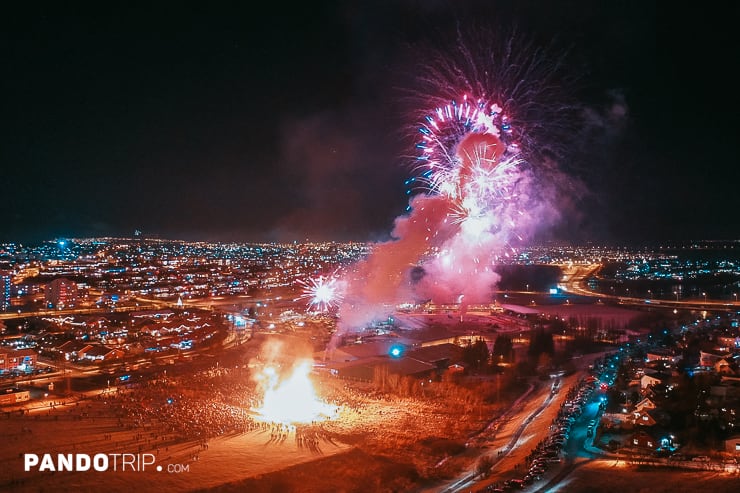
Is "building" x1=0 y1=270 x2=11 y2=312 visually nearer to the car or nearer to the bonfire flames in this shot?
the bonfire flames

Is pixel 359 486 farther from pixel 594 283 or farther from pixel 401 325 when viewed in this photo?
pixel 594 283

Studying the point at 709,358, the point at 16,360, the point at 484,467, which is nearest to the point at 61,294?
the point at 16,360

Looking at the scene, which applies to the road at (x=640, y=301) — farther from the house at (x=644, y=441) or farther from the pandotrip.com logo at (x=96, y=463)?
the pandotrip.com logo at (x=96, y=463)

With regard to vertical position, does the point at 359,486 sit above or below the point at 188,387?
below

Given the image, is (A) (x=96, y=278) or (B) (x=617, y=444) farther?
(A) (x=96, y=278)

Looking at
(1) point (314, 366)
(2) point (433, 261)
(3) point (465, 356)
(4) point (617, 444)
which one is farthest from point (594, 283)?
(4) point (617, 444)

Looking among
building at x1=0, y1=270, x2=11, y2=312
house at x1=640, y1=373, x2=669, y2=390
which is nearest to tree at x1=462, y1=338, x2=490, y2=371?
house at x1=640, y1=373, x2=669, y2=390

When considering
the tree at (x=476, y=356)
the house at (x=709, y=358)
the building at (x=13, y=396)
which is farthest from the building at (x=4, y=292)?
the house at (x=709, y=358)
